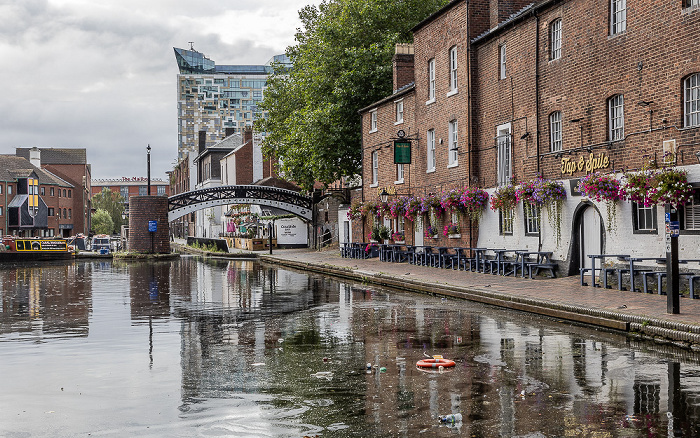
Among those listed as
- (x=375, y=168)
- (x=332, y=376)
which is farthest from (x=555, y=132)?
(x=375, y=168)

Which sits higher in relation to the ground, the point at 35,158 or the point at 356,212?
the point at 35,158

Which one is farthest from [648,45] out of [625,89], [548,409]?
[548,409]

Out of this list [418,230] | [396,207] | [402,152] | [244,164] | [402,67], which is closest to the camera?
[418,230]

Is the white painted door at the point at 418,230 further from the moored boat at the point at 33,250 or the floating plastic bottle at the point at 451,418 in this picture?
the moored boat at the point at 33,250

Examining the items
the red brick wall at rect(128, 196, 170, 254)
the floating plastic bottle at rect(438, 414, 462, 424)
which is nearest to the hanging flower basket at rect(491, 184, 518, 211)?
the floating plastic bottle at rect(438, 414, 462, 424)

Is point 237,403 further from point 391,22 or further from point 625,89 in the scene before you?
point 391,22

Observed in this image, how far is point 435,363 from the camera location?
9055mm

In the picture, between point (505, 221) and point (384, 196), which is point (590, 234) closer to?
point (505, 221)

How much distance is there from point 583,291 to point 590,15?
7.71 metres

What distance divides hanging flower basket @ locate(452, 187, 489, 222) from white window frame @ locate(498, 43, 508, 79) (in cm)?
387

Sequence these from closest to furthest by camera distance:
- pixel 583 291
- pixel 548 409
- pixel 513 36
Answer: pixel 548 409, pixel 583 291, pixel 513 36

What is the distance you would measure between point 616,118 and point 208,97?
162801 mm

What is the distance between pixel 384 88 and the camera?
39156 mm

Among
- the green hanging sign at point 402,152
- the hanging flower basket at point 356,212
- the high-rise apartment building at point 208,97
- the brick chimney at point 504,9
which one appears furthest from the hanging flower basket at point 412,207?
the high-rise apartment building at point 208,97
